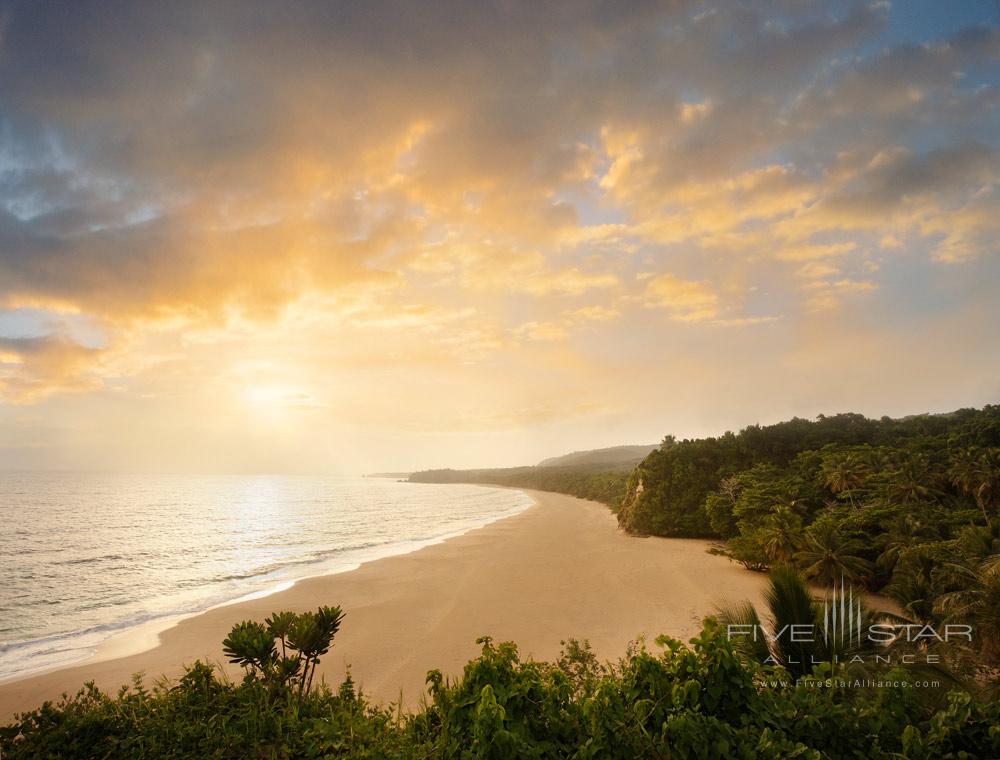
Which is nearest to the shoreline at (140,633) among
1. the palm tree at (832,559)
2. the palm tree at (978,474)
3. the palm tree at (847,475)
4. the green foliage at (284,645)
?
the green foliage at (284,645)

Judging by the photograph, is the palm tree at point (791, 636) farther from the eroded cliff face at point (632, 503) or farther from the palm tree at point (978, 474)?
the eroded cliff face at point (632, 503)

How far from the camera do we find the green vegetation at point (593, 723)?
4668mm

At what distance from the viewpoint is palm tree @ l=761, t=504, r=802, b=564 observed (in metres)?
28.6

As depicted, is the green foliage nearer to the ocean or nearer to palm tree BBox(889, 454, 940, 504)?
the ocean

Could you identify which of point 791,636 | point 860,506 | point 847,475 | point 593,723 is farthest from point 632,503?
point 593,723

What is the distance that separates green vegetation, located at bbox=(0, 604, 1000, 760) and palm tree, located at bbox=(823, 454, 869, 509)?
36.0 m

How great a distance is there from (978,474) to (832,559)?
43.6 ft

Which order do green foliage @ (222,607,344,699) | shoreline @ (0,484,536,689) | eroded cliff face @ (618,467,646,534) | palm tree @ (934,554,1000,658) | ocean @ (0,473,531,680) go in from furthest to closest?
eroded cliff face @ (618,467,646,534)
ocean @ (0,473,531,680)
shoreline @ (0,484,536,689)
palm tree @ (934,554,1000,658)
green foliage @ (222,607,344,699)

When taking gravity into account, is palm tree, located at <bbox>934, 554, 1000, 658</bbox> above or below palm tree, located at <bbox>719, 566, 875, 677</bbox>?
below

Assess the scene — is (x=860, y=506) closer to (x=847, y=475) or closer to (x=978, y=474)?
(x=847, y=475)

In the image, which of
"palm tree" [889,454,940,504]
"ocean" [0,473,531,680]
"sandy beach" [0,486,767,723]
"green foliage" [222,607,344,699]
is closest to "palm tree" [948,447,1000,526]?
"palm tree" [889,454,940,504]

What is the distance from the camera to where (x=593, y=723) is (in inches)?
192

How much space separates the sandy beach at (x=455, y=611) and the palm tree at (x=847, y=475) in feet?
34.1

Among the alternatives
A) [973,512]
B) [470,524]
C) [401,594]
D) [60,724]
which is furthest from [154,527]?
[973,512]
